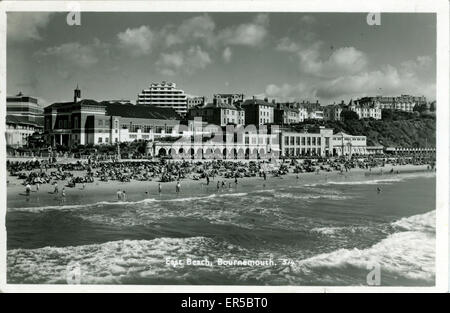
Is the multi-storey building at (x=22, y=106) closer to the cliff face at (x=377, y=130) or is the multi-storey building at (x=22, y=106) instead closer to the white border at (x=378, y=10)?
the white border at (x=378, y=10)

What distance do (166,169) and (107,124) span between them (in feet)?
11.3

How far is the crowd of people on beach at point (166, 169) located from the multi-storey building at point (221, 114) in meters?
1.50

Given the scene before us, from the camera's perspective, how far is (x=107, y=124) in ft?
51.2

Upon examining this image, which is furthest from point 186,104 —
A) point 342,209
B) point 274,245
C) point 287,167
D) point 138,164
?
point 274,245

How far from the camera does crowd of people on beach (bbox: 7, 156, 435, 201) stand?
10.8 metres

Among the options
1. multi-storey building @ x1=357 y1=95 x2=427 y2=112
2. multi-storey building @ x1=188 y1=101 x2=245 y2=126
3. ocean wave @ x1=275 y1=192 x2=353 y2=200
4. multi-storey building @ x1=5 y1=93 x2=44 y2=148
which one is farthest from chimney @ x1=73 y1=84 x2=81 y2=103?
multi-storey building @ x1=357 y1=95 x2=427 y2=112

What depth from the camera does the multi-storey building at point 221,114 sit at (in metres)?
13.4

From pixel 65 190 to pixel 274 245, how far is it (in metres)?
6.44

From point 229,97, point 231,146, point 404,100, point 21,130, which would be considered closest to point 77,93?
point 21,130

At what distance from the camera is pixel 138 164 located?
14562 millimetres

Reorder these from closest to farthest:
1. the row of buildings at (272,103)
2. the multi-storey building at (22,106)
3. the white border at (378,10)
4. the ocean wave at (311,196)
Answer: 1. the white border at (378,10)
2. the multi-storey building at (22,106)
3. the row of buildings at (272,103)
4. the ocean wave at (311,196)

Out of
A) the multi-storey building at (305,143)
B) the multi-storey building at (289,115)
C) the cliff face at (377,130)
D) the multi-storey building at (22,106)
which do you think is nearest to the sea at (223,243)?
the multi-storey building at (22,106)

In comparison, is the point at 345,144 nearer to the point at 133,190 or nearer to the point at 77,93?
the point at 133,190

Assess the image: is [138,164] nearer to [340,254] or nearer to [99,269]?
[99,269]
